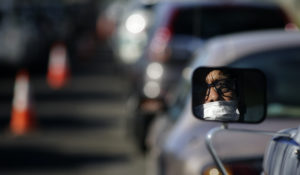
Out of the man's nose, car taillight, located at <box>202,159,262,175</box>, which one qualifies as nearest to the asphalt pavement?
car taillight, located at <box>202,159,262,175</box>

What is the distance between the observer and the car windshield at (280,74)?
4617 mm

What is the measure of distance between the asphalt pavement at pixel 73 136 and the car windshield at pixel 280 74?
371cm

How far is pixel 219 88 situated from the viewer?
2.96 metres

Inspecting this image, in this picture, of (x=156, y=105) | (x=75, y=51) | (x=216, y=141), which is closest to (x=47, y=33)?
(x=75, y=51)

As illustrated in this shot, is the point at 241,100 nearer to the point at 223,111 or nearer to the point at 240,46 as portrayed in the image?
the point at 223,111

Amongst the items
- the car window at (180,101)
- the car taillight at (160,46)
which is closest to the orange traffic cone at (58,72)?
the car taillight at (160,46)

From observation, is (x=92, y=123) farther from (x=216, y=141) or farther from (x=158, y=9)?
(x=216, y=141)

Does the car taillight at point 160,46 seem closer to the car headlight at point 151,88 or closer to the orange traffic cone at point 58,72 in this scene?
the car headlight at point 151,88

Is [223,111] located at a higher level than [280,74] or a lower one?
lower

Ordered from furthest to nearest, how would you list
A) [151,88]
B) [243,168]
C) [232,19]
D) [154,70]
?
1. [154,70]
2. [151,88]
3. [232,19]
4. [243,168]

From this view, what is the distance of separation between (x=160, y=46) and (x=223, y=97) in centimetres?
663

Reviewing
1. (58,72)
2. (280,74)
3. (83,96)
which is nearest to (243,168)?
(280,74)

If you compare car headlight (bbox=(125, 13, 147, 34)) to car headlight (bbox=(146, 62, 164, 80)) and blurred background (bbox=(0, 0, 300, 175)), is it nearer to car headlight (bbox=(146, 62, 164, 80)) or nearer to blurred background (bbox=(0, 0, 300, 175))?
blurred background (bbox=(0, 0, 300, 175))

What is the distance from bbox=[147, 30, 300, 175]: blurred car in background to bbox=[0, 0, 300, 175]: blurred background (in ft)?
2.94
